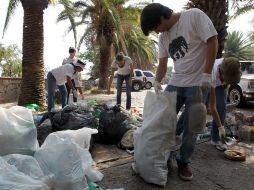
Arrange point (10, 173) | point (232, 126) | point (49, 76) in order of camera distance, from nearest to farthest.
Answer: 1. point (10, 173)
2. point (232, 126)
3. point (49, 76)

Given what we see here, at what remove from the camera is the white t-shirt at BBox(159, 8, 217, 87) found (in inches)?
108

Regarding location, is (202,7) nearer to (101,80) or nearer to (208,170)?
(208,170)

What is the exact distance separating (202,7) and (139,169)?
18.3 feet

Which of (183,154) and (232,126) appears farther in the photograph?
(232,126)

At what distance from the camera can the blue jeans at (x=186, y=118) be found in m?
2.90

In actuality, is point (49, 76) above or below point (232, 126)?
above

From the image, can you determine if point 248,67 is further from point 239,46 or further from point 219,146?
point 239,46

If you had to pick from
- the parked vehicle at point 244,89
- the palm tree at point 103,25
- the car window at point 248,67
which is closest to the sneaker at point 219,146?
the parked vehicle at point 244,89

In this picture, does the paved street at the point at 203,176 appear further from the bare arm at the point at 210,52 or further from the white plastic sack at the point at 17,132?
the bare arm at the point at 210,52

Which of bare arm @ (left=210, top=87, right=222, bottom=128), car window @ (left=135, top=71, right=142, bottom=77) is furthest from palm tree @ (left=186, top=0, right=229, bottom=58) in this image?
car window @ (left=135, top=71, right=142, bottom=77)

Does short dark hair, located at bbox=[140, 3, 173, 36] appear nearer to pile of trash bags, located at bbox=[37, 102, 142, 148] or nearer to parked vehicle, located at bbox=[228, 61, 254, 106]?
pile of trash bags, located at bbox=[37, 102, 142, 148]

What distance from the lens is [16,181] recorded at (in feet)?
6.64

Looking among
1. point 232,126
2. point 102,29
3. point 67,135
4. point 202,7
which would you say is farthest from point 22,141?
point 102,29

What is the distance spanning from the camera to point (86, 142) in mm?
3047
